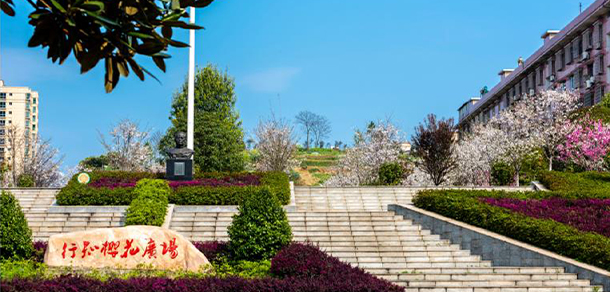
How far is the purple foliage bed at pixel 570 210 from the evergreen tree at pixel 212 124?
18.7 metres

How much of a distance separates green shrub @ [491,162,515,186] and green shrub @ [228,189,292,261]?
15.1 m

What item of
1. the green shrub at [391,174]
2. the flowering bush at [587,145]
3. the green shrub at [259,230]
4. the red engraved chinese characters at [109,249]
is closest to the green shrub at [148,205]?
the green shrub at [259,230]

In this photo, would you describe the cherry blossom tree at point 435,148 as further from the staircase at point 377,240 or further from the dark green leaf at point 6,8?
the dark green leaf at point 6,8

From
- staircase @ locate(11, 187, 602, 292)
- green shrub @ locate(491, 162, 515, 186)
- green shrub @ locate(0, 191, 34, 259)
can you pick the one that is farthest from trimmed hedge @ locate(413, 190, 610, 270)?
green shrub @ locate(0, 191, 34, 259)

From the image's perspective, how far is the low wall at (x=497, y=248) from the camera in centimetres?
1309

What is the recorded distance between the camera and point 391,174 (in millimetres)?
27000

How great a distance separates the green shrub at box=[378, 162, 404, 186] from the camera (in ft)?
88.6

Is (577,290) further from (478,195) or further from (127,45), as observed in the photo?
(127,45)

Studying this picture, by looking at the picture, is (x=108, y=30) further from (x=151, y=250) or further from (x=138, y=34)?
(x=151, y=250)

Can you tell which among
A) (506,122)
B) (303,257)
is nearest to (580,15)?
(506,122)

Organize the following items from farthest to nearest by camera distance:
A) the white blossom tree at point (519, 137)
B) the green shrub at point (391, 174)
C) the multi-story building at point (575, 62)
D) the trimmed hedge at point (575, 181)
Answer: the multi-story building at point (575, 62) → the white blossom tree at point (519, 137) → the green shrub at point (391, 174) → the trimmed hedge at point (575, 181)

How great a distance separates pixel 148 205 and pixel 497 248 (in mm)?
8075

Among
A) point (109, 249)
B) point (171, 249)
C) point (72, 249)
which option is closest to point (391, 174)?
point (171, 249)

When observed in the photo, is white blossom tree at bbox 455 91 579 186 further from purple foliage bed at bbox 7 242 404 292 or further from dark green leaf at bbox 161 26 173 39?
dark green leaf at bbox 161 26 173 39
